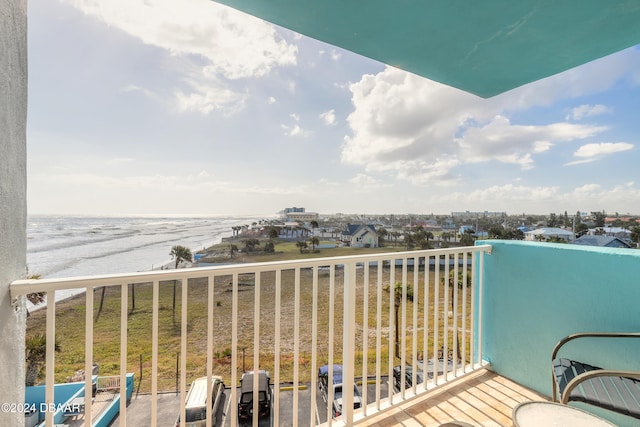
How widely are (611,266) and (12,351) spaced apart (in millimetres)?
3404

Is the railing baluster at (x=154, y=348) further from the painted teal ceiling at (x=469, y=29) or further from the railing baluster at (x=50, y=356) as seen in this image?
the painted teal ceiling at (x=469, y=29)

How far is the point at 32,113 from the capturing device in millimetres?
1198

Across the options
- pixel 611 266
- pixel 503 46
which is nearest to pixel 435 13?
pixel 503 46

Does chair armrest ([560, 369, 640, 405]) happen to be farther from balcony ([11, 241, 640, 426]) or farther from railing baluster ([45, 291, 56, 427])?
railing baluster ([45, 291, 56, 427])

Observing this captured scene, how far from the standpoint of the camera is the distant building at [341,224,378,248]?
14.0 ft

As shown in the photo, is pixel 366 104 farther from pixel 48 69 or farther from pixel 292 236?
pixel 48 69

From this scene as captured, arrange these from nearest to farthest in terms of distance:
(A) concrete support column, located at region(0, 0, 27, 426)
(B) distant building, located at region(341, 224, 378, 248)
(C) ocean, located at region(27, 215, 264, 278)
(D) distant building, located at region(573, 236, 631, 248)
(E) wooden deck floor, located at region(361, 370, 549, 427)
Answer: (A) concrete support column, located at region(0, 0, 27, 426) → (E) wooden deck floor, located at region(361, 370, 549, 427) → (D) distant building, located at region(573, 236, 631, 248) → (B) distant building, located at region(341, 224, 378, 248) → (C) ocean, located at region(27, 215, 264, 278)

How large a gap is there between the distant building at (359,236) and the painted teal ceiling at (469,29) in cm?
251

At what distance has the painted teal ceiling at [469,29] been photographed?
1.74 metres

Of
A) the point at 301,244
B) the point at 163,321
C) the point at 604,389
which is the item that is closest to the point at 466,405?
the point at 604,389

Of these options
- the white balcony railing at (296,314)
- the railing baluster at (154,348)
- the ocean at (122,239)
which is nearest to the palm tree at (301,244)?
the ocean at (122,239)

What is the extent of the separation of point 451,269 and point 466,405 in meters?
1.15

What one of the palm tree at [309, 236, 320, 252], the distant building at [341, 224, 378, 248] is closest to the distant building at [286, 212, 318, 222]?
the palm tree at [309, 236, 320, 252]

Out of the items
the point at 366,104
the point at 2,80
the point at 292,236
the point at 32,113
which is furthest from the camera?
the point at 366,104
